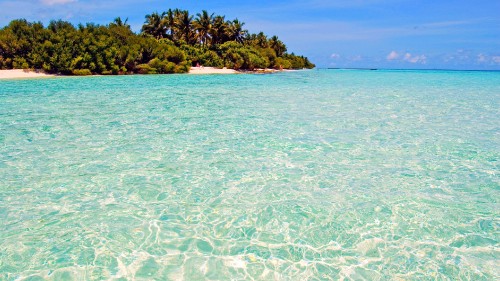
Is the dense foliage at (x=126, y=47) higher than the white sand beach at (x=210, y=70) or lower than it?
higher

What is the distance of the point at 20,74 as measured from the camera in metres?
36.5

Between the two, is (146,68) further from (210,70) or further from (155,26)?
(155,26)

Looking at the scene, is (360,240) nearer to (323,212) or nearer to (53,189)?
(323,212)

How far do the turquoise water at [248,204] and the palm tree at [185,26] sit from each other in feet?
174

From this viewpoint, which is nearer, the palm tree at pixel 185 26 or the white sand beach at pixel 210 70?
the white sand beach at pixel 210 70

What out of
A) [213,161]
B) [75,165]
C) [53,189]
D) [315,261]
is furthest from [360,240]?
[75,165]

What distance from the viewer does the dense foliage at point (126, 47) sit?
127ft

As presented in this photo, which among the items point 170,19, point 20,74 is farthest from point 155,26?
point 20,74

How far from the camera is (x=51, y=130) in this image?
31.6ft

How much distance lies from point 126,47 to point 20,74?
12513 mm

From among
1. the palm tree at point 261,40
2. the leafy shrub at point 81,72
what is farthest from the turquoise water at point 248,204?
the palm tree at point 261,40

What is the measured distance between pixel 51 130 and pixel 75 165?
3885 millimetres

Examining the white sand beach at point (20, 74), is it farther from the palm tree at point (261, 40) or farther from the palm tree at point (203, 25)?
the palm tree at point (261, 40)

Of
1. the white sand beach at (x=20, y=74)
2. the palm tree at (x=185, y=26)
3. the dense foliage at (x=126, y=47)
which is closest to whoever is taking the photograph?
the white sand beach at (x=20, y=74)
